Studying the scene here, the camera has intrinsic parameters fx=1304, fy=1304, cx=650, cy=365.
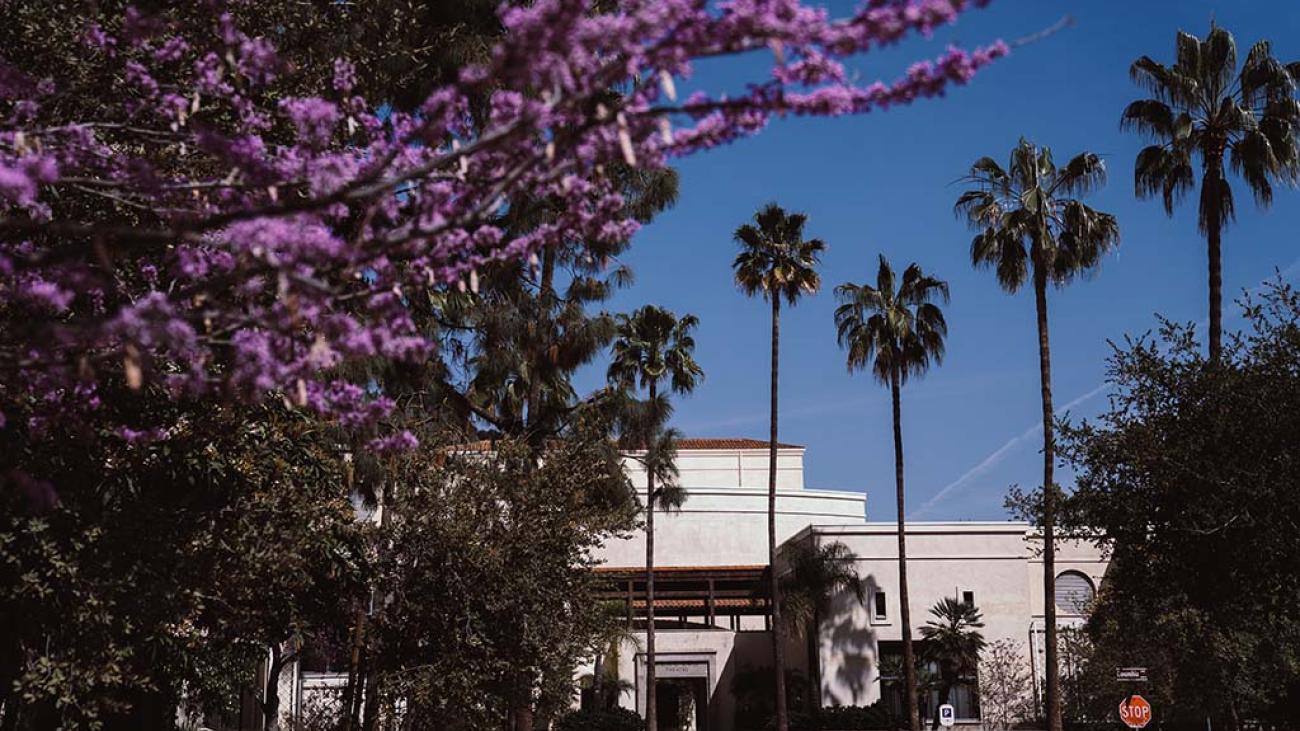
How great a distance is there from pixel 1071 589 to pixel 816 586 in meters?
17.8

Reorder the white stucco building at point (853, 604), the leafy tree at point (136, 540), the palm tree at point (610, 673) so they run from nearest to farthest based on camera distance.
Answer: the leafy tree at point (136, 540), the palm tree at point (610, 673), the white stucco building at point (853, 604)

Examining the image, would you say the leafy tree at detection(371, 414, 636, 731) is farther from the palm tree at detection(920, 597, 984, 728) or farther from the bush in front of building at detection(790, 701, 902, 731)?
the palm tree at detection(920, 597, 984, 728)

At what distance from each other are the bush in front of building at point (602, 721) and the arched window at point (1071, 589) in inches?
897

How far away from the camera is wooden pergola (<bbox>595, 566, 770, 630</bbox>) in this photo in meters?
56.8

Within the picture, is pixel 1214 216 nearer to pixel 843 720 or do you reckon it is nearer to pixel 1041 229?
pixel 1041 229

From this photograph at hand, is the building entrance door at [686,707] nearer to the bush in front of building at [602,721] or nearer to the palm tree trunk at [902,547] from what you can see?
the bush in front of building at [602,721]

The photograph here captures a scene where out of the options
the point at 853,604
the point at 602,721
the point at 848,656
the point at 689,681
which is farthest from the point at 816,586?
the point at 602,721

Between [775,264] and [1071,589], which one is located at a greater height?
[775,264]

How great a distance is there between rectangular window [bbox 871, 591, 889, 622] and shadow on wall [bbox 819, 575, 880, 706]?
0.55 metres

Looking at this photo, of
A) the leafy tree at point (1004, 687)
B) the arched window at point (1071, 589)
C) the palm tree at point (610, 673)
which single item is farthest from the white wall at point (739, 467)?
the leafy tree at point (1004, 687)

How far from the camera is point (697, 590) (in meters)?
59.8

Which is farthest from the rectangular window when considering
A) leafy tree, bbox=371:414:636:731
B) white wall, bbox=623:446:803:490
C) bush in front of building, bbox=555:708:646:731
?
leafy tree, bbox=371:414:636:731

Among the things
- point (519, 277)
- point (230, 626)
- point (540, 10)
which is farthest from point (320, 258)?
point (519, 277)

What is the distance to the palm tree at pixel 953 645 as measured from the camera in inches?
1927
